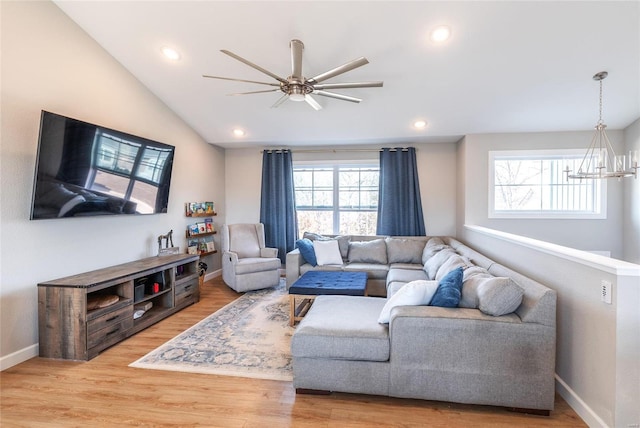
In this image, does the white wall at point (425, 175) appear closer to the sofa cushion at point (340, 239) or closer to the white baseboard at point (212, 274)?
the white baseboard at point (212, 274)

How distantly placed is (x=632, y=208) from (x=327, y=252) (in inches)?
165

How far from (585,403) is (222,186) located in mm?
5558

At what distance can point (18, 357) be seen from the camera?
2.57 meters

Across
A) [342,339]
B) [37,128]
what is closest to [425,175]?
[342,339]

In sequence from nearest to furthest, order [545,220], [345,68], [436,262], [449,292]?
[449,292] → [345,68] → [436,262] → [545,220]

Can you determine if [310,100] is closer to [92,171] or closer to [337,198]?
[92,171]

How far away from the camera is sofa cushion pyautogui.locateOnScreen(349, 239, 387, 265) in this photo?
470 centimetres

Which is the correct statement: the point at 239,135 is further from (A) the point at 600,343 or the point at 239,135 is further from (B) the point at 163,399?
(A) the point at 600,343

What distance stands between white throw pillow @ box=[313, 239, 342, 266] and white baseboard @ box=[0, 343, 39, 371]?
3.15 m

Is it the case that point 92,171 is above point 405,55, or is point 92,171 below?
below

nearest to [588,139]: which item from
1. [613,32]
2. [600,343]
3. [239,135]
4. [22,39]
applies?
[613,32]

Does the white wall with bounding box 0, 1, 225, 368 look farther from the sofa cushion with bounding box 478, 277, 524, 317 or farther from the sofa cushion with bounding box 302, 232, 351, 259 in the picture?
the sofa cushion with bounding box 478, 277, 524, 317

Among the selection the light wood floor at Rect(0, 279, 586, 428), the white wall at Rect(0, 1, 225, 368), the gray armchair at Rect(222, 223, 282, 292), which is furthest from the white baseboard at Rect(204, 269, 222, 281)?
the light wood floor at Rect(0, 279, 586, 428)

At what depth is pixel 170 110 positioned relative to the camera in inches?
174
